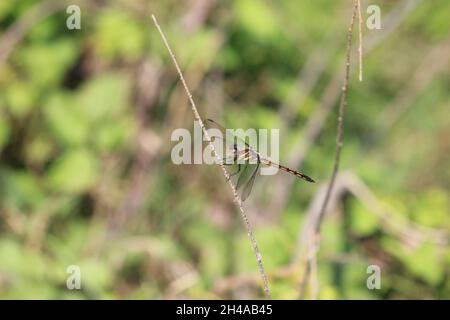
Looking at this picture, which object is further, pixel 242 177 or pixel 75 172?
pixel 75 172

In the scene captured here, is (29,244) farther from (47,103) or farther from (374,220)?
(374,220)

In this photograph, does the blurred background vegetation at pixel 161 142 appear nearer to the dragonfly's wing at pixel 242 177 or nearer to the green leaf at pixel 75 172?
the green leaf at pixel 75 172

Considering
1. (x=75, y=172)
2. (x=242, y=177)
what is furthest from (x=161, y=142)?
(x=242, y=177)

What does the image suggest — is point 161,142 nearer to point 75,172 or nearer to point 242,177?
point 75,172

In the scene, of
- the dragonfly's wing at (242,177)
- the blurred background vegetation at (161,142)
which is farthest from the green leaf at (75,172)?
the dragonfly's wing at (242,177)

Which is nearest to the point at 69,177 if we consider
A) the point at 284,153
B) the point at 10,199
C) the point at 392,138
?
the point at 10,199

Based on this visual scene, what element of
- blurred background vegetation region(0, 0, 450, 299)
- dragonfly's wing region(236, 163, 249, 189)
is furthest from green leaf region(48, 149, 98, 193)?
dragonfly's wing region(236, 163, 249, 189)

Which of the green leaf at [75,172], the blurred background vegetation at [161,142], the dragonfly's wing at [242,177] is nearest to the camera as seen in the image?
the dragonfly's wing at [242,177]

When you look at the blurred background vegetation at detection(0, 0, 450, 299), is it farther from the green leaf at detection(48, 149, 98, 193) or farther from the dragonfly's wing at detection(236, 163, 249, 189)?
the dragonfly's wing at detection(236, 163, 249, 189)

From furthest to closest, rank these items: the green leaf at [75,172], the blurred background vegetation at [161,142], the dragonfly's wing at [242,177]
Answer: the green leaf at [75,172] → the blurred background vegetation at [161,142] → the dragonfly's wing at [242,177]
